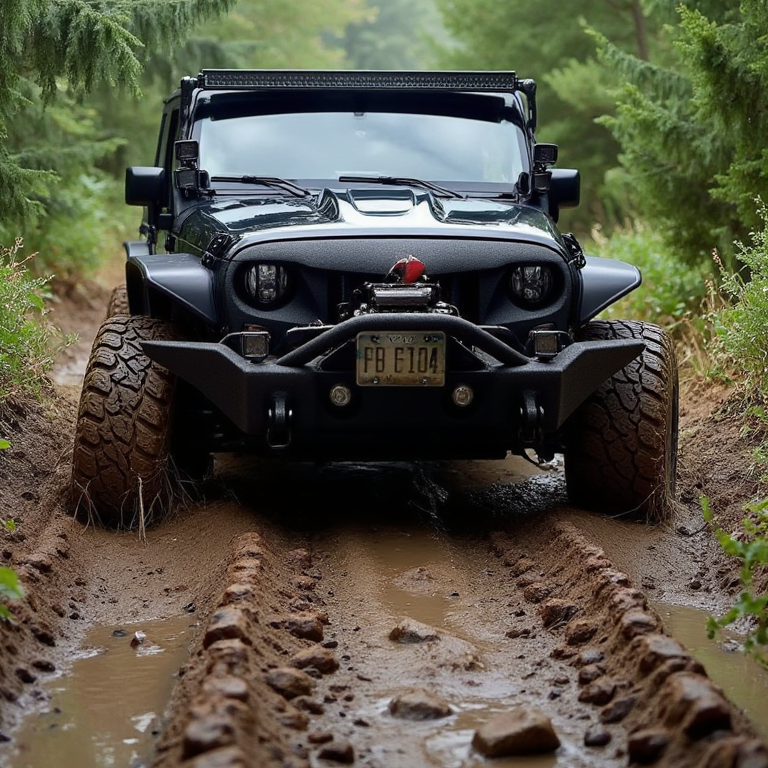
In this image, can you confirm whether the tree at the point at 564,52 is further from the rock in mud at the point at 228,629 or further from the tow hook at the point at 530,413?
the rock in mud at the point at 228,629

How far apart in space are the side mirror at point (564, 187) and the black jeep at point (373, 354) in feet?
1.42

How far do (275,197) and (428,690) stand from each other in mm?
3136

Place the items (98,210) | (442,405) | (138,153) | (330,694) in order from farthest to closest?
(138,153) < (98,210) < (442,405) < (330,694)

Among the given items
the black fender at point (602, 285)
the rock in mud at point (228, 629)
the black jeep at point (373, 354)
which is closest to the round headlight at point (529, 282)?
the black jeep at point (373, 354)

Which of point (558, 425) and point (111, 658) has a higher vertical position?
point (558, 425)

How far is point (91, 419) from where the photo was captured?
5031mm

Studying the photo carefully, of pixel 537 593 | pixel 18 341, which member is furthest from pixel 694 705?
pixel 18 341

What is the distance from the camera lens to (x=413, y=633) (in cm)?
382

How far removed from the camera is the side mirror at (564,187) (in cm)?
622

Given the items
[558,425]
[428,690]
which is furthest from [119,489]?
[428,690]

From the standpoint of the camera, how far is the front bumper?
15.4ft

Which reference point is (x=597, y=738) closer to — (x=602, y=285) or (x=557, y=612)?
(x=557, y=612)

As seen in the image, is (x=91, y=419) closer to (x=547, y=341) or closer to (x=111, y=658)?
(x=111, y=658)

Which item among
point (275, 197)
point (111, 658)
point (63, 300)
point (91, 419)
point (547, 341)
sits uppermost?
point (275, 197)
